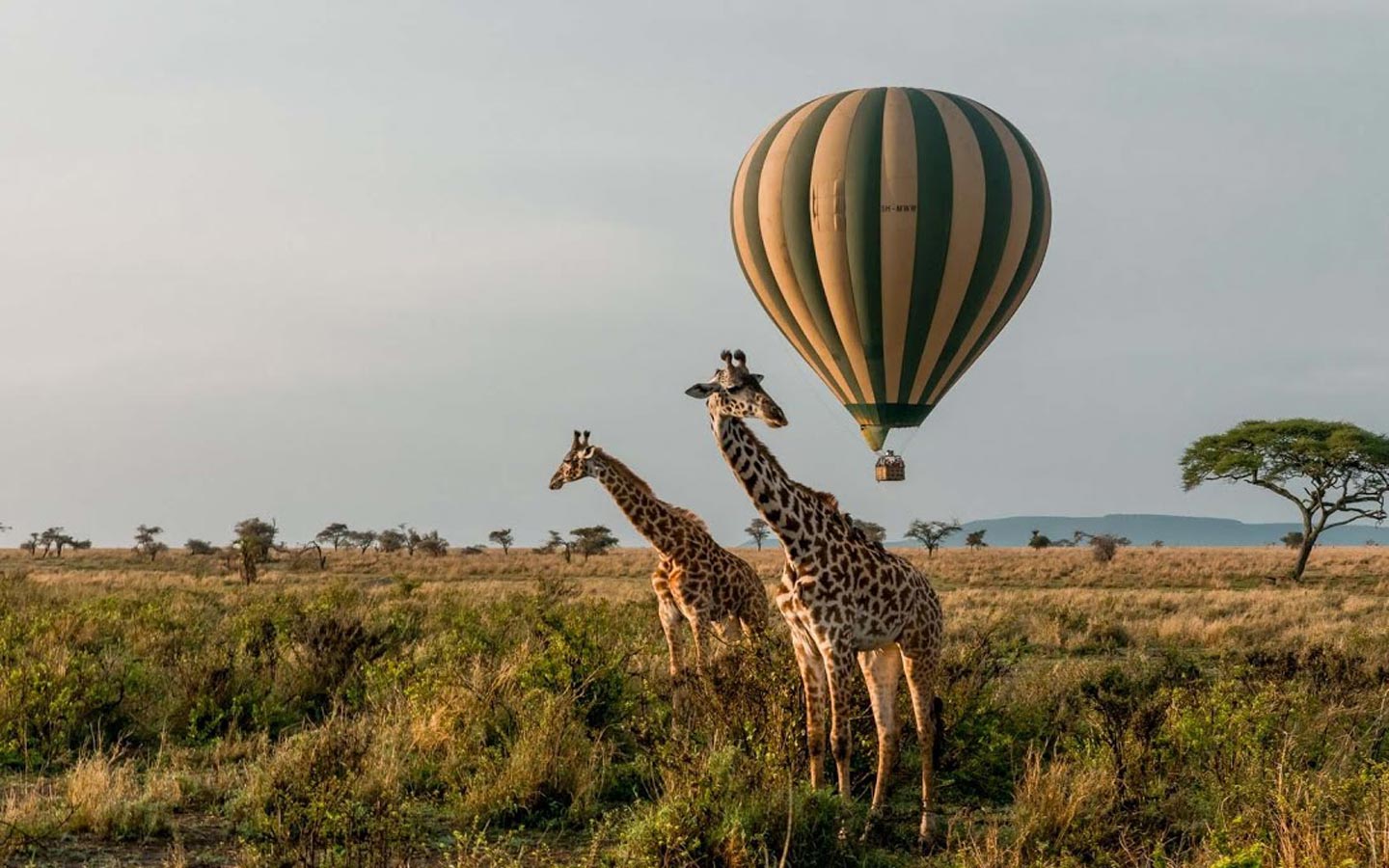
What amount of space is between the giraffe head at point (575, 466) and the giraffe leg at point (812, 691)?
393cm

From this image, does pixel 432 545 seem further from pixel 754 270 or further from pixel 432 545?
pixel 754 270

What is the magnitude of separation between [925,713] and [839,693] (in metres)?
0.74

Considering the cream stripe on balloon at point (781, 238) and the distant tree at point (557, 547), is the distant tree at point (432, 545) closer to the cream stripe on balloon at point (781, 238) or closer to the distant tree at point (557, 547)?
the distant tree at point (557, 547)

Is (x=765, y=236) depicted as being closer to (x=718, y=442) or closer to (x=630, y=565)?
(x=718, y=442)

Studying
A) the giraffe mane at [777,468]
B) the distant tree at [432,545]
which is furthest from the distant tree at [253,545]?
the giraffe mane at [777,468]

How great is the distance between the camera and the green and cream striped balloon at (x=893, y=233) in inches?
825

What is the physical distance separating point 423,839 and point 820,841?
92.9 inches

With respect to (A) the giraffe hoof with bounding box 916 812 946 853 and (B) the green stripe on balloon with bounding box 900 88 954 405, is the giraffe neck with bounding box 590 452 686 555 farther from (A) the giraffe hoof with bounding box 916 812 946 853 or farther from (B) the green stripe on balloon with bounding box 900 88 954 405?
(B) the green stripe on balloon with bounding box 900 88 954 405

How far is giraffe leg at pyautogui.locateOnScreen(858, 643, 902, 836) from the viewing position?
26.3ft

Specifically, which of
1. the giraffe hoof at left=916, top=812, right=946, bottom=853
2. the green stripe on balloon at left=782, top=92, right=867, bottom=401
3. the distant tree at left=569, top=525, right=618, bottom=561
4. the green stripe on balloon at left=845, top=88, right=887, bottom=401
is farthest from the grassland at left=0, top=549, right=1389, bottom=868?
the distant tree at left=569, top=525, right=618, bottom=561

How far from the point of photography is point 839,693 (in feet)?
25.7

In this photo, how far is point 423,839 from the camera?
7605 mm

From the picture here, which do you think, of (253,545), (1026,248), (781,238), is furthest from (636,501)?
(253,545)

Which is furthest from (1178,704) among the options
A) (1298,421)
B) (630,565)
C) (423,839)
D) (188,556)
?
(188,556)
